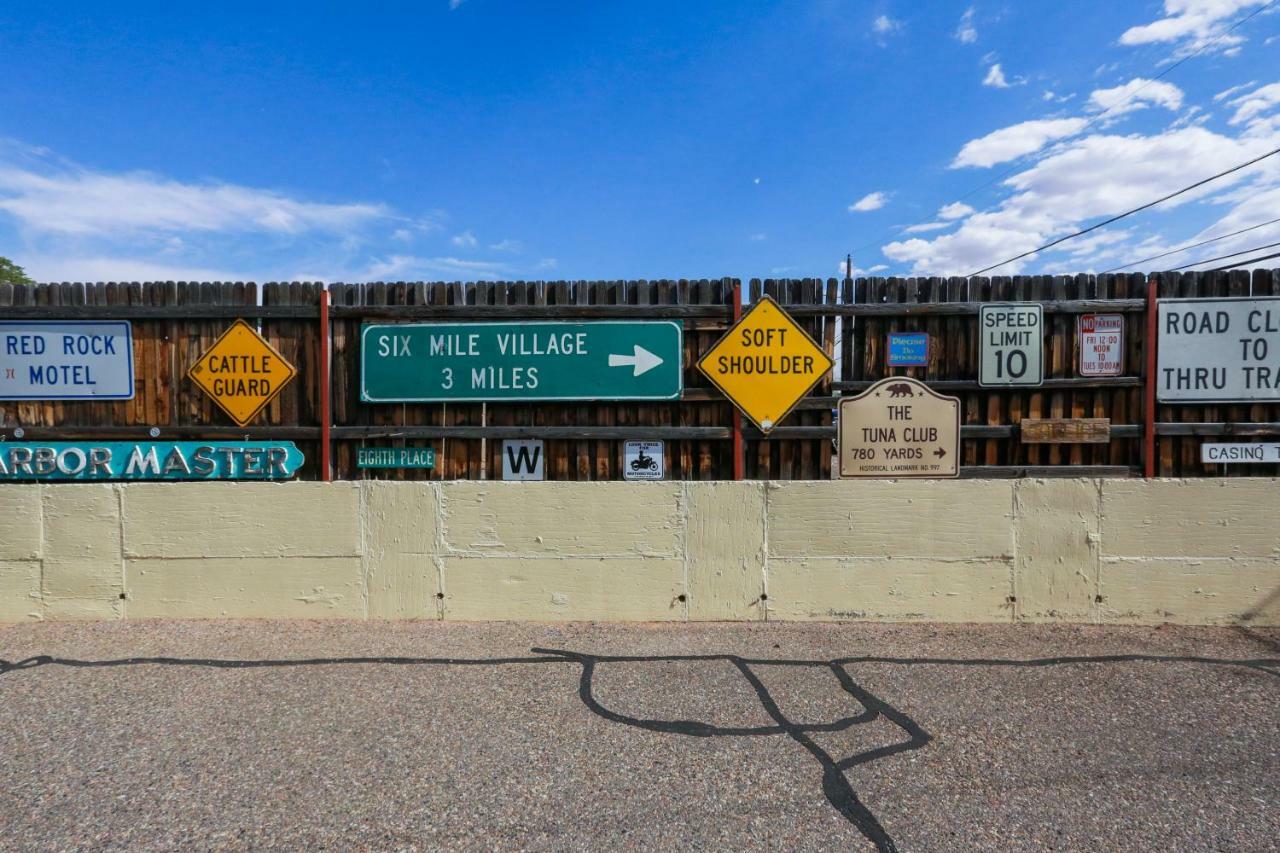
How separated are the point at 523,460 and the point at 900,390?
3.07m

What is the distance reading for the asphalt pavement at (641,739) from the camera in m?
2.48

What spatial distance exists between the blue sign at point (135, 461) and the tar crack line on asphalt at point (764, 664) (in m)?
1.47

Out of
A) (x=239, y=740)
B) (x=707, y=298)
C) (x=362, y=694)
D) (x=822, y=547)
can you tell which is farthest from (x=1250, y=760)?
(x=239, y=740)

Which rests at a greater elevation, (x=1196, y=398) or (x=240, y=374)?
(x=240, y=374)

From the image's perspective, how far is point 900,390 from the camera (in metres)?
5.05

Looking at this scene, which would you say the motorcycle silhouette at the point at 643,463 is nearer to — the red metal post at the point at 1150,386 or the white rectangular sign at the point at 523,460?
the white rectangular sign at the point at 523,460

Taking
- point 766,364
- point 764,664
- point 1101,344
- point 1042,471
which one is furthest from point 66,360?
point 1101,344

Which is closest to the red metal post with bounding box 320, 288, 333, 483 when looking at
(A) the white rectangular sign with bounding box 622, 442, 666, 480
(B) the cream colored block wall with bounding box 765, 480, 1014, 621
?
(A) the white rectangular sign with bounding box 622, 442, 666, 480

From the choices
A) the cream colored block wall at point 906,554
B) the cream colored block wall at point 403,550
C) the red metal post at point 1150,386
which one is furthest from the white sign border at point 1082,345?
the cream colored block wall at point 403,550

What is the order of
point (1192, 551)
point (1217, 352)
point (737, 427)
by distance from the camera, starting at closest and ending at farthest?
1. point (1192, 551)
2. point (1217, 352)
3. point (737, 427)

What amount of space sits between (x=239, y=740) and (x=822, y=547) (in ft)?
12.6

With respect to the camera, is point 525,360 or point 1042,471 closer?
point 1042,471

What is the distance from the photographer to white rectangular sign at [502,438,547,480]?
203 inches

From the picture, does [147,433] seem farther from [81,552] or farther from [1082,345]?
[1082,345]
